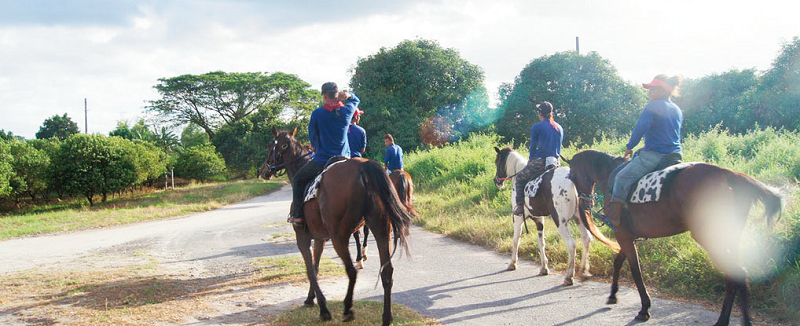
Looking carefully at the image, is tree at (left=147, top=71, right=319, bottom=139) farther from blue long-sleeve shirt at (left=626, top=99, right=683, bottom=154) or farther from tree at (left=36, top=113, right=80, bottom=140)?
blue long-sleeve shirt at (left=626, top=99, right=683, bottom=154)

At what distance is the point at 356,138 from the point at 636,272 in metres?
4.65

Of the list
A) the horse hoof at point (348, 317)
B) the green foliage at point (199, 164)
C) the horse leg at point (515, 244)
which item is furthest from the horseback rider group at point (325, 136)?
the green foliage at point (199, 164)

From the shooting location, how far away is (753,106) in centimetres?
2481

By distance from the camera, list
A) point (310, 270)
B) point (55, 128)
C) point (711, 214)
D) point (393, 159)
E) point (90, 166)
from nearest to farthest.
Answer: point (711, 214), point (310, 270), point (393, 159), point (90, 166), point (55, 128)

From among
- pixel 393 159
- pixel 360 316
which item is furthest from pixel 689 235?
pixel 393 159

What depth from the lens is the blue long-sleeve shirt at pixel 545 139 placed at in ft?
22.3

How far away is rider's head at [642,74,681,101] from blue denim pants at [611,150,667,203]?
2.10 ft

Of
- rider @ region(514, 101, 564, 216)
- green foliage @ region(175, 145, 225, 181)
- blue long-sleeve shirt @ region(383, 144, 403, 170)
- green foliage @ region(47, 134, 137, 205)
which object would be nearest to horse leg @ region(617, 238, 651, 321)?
rider @ region(514, 101, 564, 216)

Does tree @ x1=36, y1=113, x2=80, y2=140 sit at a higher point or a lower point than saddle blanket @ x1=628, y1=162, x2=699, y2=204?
higher

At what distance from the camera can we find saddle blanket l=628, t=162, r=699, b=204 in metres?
4.61

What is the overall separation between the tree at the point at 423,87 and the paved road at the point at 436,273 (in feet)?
59.2

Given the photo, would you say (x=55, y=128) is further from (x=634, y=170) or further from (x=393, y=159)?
(x=634, y=170)

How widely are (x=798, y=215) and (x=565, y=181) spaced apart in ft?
8.42

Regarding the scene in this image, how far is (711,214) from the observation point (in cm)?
428
